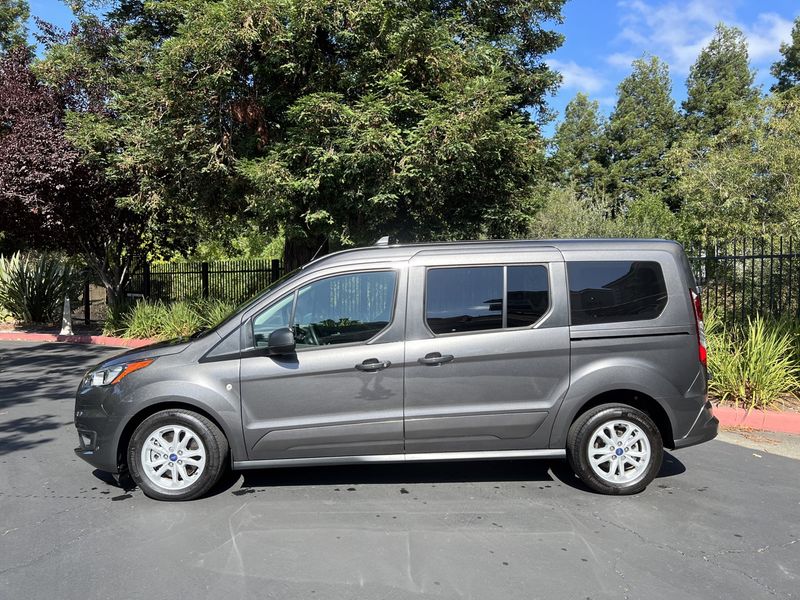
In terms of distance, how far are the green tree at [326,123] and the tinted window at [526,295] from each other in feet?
12.6

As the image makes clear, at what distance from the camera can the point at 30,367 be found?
393 inches

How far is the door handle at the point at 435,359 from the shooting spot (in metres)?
4.23

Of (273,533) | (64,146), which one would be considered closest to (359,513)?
(273,533)

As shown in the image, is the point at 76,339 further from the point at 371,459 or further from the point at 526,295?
the point at 526,295

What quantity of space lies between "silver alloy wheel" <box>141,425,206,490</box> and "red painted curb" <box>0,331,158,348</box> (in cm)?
867

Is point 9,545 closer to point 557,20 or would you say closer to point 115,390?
point 115,390

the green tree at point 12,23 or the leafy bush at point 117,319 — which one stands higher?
the green tree at point 12,23

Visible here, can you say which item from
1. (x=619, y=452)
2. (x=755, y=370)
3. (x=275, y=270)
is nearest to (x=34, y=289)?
(x=275, y=270)

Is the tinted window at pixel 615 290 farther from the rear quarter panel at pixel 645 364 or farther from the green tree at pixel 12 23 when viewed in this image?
the green tree at pixel 12 23

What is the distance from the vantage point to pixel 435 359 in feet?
13.9

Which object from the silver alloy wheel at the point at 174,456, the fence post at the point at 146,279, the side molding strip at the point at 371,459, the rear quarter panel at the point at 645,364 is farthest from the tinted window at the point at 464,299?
the fence post at the point at 146,279

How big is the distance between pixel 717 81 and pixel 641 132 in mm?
5388

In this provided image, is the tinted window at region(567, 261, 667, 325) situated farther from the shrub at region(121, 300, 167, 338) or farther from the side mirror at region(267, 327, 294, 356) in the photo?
the shrub at region(121, 300, 167, 338)

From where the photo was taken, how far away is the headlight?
4.27 metres
